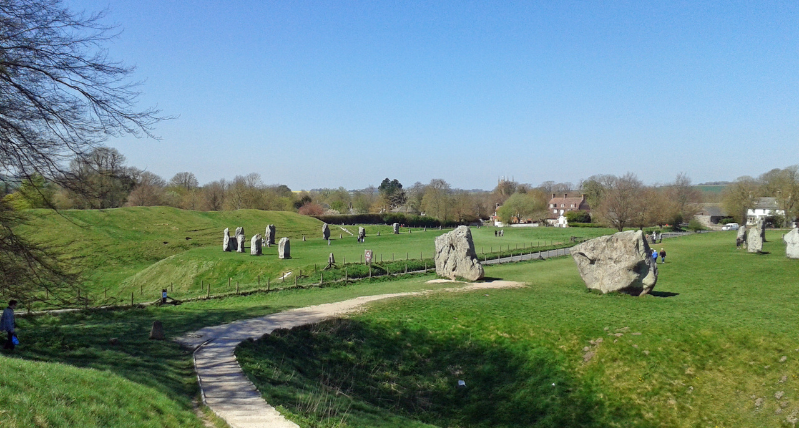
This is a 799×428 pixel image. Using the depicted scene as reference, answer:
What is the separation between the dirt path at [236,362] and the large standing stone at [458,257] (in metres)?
5.90

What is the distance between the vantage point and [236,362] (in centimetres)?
1628

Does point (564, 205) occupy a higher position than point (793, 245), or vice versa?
point (564, 205)

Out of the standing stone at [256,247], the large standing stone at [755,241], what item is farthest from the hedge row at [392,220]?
the large standing stone at [755,241]

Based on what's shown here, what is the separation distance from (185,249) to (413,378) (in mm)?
48868

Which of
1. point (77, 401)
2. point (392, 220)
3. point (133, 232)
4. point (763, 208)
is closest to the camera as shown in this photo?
point (77, 401)

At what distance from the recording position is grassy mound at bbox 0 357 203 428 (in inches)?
341

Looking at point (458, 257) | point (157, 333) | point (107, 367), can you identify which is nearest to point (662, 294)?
point (458, 257)

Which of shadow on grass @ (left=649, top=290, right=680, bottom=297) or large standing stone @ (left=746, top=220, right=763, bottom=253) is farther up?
large standing stone @ (left=746, top=220, right=763, bottom=253)

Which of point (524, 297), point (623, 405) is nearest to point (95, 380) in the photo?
point (623, 405)

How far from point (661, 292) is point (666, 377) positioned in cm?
1406

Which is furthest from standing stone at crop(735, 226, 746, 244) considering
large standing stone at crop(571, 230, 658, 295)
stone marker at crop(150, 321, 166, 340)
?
stone marker at crop(150, 321, 166, 340)

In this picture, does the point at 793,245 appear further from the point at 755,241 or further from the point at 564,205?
the point at 564,205

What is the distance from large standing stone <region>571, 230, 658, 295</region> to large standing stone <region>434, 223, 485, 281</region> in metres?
7.09

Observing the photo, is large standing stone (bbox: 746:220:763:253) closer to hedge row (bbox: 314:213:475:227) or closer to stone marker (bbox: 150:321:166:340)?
stone marker (bbox: 150:321:166:340)
